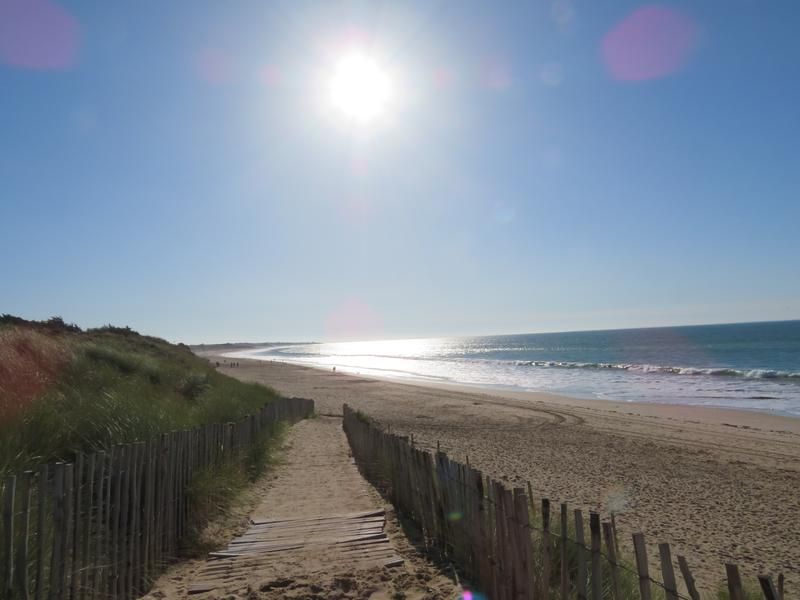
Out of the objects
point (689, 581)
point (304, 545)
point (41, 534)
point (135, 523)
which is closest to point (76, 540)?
point (41, 534)

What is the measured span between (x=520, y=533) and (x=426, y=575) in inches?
60.3

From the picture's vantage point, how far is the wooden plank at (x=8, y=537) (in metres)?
3.45

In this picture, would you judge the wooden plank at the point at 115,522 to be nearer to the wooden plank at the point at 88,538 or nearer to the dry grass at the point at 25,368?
the wooden plank at the point at 88,538

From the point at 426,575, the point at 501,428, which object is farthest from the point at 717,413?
the point at 426,575

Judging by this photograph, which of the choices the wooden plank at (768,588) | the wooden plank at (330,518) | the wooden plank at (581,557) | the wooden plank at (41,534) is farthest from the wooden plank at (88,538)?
the wooden plank at (768,588)

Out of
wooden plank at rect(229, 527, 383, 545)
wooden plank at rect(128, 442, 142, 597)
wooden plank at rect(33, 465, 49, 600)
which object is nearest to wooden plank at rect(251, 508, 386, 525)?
wooden plank at rect(229, 527, 383, 545)

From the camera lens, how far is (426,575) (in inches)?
203

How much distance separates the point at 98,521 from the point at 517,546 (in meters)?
3.04

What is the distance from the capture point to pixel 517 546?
4074 millimetres

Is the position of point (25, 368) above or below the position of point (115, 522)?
above

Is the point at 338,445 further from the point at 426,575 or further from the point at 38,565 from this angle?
the point at 38,565

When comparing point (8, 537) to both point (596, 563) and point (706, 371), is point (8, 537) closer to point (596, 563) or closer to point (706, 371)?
point (596, 563)

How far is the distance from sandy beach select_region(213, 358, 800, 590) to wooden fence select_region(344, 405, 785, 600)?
317 cm

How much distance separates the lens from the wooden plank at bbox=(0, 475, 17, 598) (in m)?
3.45
